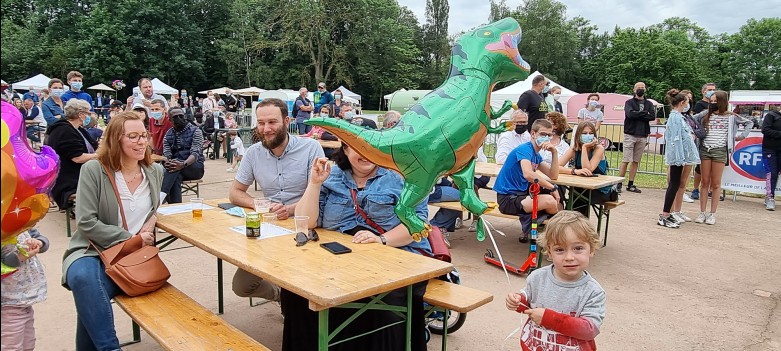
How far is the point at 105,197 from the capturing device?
117 inches

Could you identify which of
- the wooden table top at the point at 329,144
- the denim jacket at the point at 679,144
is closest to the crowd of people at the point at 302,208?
the denim jacket at the point at 679,144

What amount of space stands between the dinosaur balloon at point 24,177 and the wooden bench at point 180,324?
1.04m

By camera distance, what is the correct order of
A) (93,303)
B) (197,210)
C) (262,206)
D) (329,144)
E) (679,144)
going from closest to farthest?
(93,303) < (262,206) < (197,210) < (679,144) < (329,144)

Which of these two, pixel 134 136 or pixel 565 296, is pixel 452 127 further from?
pixel 134 136

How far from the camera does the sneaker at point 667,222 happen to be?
684cm

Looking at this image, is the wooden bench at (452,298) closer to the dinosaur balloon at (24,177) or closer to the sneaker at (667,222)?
the dinosaur balloon at (24,177)

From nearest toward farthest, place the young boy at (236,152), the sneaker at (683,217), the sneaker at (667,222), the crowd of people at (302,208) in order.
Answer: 1. the crowd of people at (302,208)
2. the sneaker at (667,222)
3. the sneaker at (683,217)
4. the young boy at (236,152)

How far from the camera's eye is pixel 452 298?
9.08 feet

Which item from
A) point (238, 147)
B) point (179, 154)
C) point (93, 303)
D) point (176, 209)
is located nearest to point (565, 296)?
point (93, 303)

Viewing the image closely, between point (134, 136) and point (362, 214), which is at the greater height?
point (134, 136)

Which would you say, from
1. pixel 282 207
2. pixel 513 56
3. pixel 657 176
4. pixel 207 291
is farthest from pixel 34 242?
pixel 657 176

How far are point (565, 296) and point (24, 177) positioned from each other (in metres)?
2.11

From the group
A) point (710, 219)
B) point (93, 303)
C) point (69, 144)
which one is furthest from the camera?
point (710, 219)

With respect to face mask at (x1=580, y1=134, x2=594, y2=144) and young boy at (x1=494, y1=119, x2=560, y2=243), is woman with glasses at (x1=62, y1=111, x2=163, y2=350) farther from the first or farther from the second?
face mask at (x1=580, y1=134, x2=594, y2=144)
